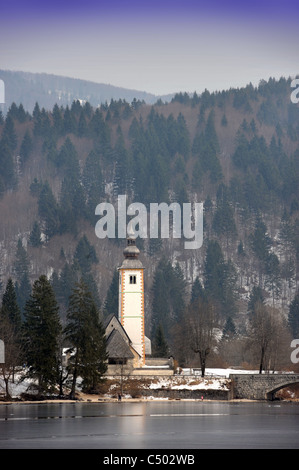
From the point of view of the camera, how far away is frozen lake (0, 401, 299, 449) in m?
61.3

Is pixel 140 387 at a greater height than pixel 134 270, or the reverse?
pixel 134 270

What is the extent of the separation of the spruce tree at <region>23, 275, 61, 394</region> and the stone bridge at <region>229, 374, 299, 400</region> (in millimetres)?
19262

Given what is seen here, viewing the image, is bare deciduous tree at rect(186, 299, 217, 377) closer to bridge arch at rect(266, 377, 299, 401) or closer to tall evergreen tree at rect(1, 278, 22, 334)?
bridge arch at rect(266, 377, 299, 401)

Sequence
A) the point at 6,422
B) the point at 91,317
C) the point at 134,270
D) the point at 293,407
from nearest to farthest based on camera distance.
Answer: the point at 6,422
the point at 293,407
the point at 91,317
the point at 134,270

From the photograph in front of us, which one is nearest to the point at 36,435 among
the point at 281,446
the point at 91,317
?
the point at 281,446

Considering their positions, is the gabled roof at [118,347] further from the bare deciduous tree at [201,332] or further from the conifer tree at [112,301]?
the conifer tree at [112,301]

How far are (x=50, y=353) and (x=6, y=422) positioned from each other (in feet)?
95.5

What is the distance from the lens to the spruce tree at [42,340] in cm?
10138

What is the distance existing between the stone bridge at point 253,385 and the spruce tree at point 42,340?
19262 millimetres

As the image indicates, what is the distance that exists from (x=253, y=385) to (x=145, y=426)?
4304 cm

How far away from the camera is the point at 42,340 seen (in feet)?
335

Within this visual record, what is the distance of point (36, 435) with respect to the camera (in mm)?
64875

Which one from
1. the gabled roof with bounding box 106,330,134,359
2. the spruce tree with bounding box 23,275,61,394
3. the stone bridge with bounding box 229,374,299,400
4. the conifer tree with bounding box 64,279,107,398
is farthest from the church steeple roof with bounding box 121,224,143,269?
the spruce tree with bounding box 23,275,61,394
